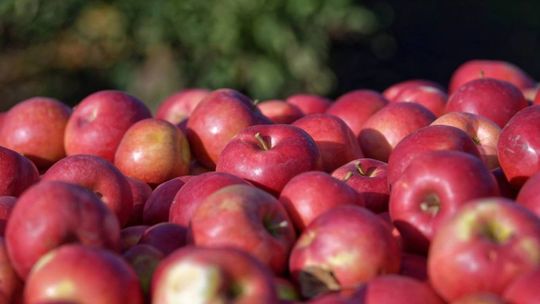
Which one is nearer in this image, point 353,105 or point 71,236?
point 71,236

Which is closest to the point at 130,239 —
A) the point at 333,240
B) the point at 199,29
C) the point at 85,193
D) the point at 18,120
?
the point at 85,193

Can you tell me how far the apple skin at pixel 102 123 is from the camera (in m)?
2.55

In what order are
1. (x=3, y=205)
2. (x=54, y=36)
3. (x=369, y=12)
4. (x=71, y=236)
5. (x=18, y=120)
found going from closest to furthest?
(x=71, y=236)
(x=3, y=205)
(x=18, y=120)
(x=54, y=36)
(x=369, y=12)

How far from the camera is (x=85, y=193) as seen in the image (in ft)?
4.93

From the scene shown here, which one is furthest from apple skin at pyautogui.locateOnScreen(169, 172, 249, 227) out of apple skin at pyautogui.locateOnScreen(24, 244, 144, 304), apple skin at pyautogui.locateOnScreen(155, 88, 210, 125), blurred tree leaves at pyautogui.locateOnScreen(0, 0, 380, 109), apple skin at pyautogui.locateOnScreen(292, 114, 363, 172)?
blurred tree leaves at pyautogui.locateOnScreen(0, 0, 380, 109)

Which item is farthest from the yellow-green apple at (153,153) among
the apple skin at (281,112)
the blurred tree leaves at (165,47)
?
the blurred tree leaves at (165,47)

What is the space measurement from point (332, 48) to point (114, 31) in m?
1.92

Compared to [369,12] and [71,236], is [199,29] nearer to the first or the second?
[369,12]

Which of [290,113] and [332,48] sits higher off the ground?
[290,113]

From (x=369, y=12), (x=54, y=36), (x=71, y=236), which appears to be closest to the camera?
(x=71, y=236)

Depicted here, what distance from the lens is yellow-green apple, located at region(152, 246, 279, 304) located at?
1.25 metres

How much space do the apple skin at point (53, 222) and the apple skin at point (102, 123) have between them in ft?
3.46

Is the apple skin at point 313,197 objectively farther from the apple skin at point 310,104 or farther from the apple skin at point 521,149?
the apple skin at point 310,104

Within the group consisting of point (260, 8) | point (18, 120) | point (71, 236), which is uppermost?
point (71, 236)
